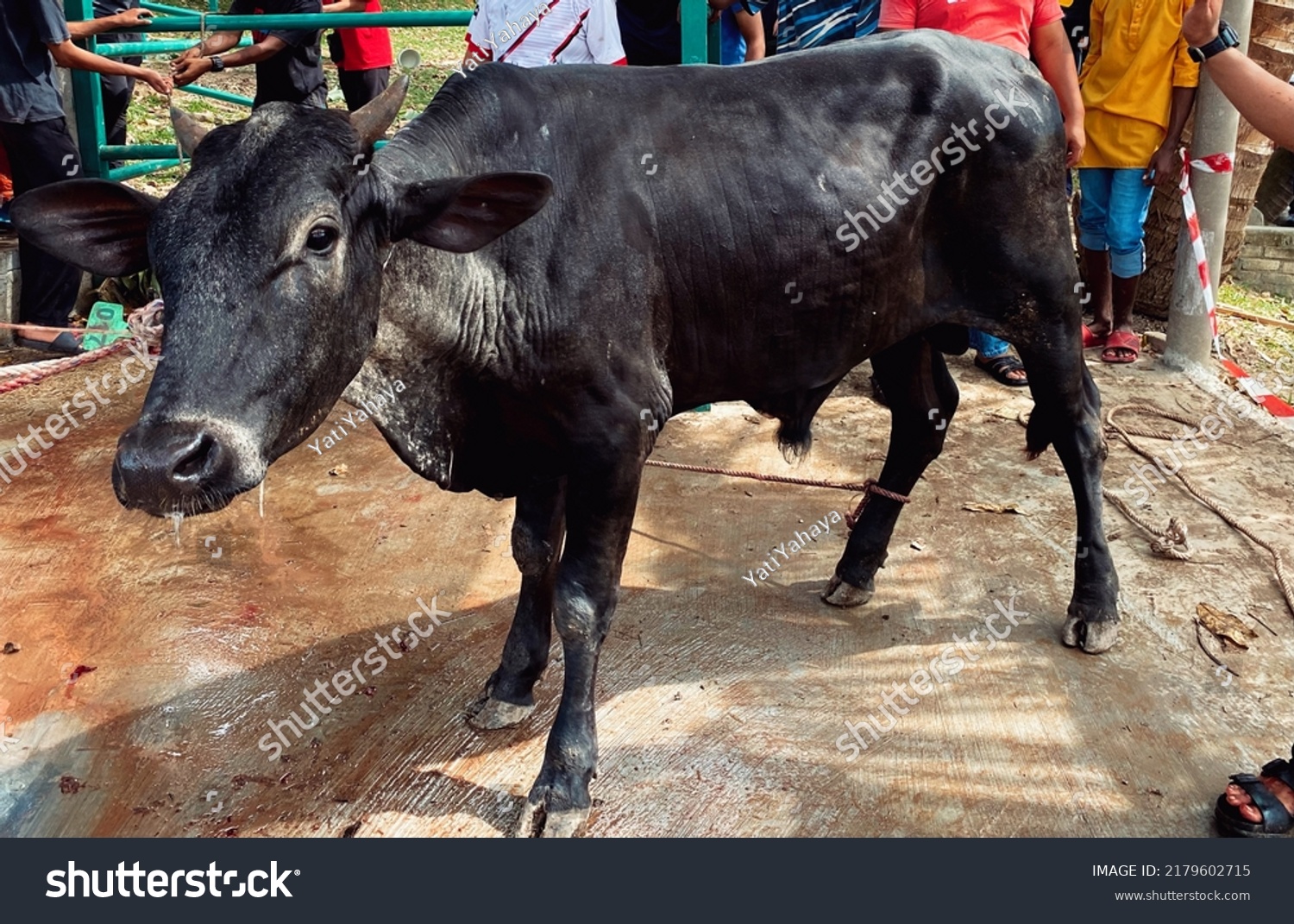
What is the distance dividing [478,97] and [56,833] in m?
2.15

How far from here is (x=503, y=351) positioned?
2.97 meters

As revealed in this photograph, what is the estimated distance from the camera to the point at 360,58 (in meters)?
7.00

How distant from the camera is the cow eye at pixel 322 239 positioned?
8.27 feet

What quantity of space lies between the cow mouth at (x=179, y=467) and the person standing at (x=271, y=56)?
184 inches

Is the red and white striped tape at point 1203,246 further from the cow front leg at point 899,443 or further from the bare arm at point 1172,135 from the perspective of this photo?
the cow front leg at point 899,443

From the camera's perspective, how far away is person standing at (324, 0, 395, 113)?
6.93 m

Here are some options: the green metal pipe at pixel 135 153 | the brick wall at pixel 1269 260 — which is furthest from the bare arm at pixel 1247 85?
the brick wall at pixel 1269 260

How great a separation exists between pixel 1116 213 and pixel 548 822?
16.1ft

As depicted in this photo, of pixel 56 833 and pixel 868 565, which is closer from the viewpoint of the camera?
pixel 56 833

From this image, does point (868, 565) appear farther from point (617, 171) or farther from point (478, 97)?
point (478, 97)

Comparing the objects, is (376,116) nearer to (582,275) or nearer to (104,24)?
(582,275)

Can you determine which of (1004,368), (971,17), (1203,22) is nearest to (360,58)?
(971,17)

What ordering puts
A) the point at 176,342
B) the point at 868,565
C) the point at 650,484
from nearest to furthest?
the point at 176,342 → the point at 868,565 → the point at 650,484
